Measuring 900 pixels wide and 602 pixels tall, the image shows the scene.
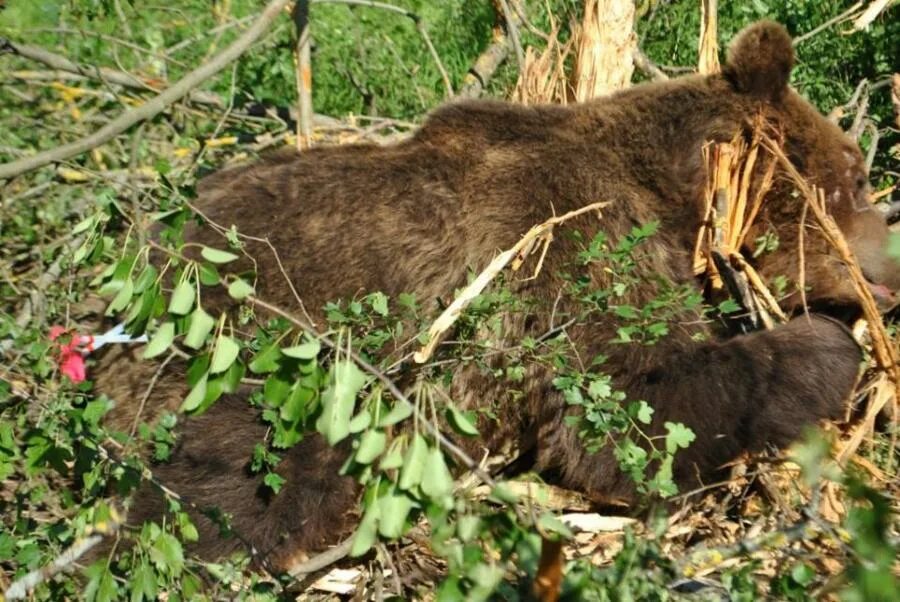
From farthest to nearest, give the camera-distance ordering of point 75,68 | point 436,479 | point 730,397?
point 75,68 < point 730,397 < point 436,479

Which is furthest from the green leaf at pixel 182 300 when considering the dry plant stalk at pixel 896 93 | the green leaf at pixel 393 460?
the dry plant stalk at pixel 896 93

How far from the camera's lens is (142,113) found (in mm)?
4781

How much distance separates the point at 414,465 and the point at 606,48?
15.2 feet

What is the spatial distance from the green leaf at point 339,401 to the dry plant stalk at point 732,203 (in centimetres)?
300

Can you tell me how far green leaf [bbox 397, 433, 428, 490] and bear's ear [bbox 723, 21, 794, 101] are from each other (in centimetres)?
352

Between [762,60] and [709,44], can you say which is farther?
[709,44]

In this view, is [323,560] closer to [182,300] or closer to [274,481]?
[274,481]

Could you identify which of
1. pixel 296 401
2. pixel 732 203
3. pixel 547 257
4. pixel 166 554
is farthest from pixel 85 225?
pixel 732 203

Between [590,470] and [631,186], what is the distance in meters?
1.33

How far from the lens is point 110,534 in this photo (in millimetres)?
4258

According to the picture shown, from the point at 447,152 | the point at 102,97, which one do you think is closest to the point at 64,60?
the point at 102,97

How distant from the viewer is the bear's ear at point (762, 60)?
5.17 meters

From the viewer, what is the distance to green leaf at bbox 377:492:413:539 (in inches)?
90.0

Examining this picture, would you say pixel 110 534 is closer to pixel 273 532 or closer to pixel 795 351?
pixel 273 532
